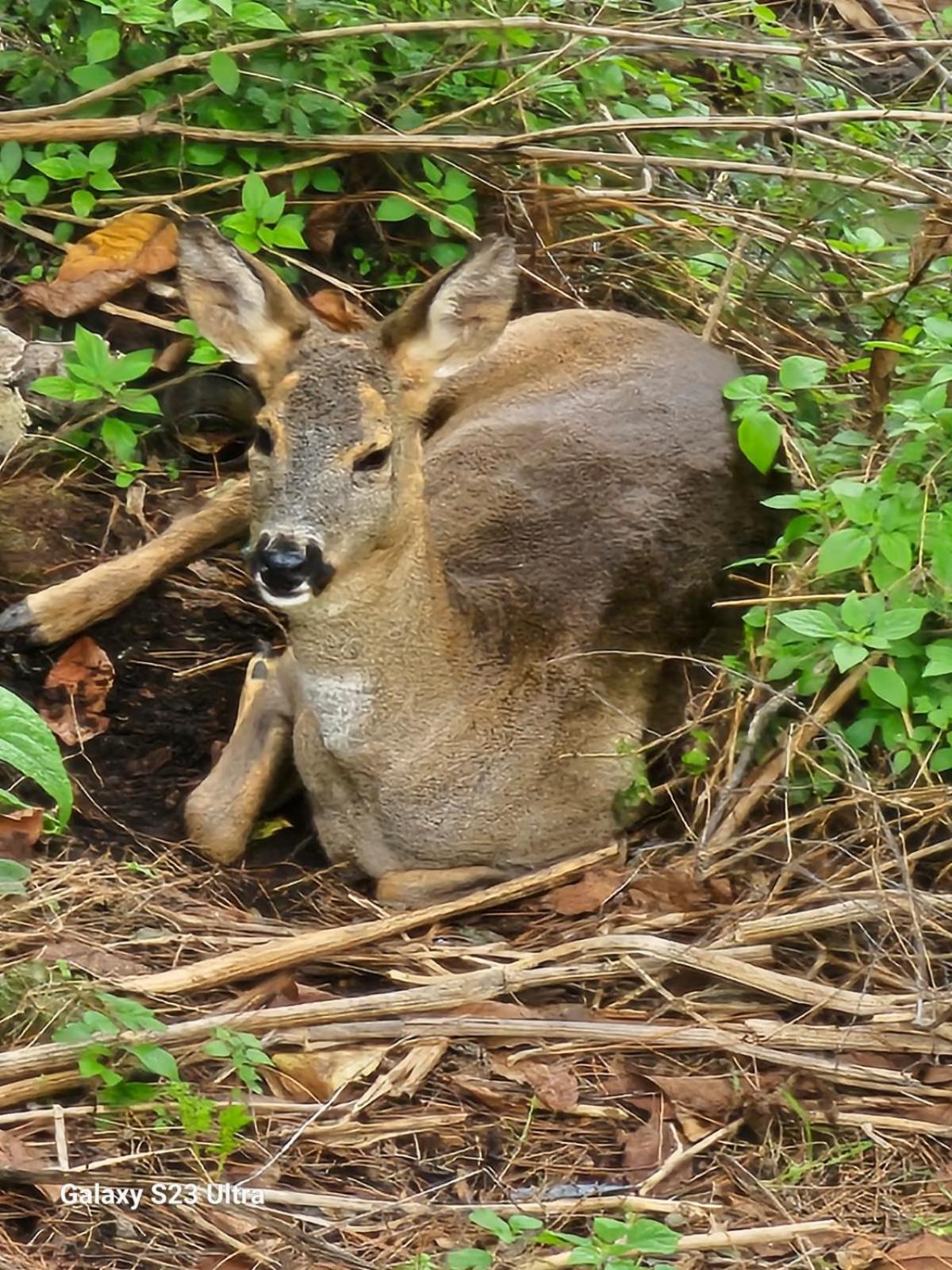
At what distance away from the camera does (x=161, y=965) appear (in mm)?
4031

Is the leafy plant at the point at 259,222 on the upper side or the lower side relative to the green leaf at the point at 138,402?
upper

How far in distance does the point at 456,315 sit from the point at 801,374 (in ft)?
2.95

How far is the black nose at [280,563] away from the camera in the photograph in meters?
3.94

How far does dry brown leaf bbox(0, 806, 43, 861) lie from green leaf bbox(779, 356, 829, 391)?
2053 mm

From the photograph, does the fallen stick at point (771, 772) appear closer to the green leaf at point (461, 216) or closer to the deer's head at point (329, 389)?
the deer's head at point (329, 389)

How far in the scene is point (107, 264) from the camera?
5703 mm

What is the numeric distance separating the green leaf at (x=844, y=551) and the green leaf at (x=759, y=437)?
49 centimetres

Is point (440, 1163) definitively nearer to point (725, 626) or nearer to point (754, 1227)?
point (754, 1227)

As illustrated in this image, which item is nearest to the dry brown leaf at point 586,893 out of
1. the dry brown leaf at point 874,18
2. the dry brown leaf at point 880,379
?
the dry brown leaf at point 880,379

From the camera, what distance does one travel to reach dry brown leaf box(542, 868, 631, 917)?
4453 millimetres

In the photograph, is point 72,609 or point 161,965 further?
point 72,609

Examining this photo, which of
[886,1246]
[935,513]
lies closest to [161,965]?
[886,1246]

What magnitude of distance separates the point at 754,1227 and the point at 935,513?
1.66 metres

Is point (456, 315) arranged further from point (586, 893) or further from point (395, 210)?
point (395, 210)
